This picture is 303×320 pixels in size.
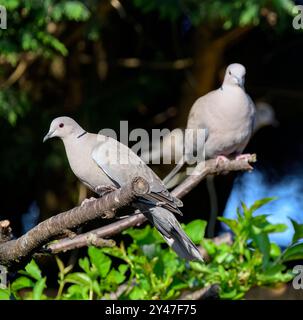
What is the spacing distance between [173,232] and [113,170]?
0.32 meters

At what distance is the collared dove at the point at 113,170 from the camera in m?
2.77

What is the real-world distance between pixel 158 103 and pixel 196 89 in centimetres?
50

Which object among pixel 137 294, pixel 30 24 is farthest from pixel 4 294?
pixel 30 24

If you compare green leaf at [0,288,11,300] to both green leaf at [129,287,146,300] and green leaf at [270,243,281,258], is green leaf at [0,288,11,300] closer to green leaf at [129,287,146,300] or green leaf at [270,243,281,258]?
green leaf at [129,287,146,300]

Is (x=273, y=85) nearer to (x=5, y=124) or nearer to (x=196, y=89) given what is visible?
(x=196, y=89)

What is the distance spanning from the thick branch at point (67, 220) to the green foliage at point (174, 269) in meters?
0.28

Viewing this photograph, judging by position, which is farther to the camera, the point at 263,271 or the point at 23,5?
the point at 23,5

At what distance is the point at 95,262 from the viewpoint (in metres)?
2.86

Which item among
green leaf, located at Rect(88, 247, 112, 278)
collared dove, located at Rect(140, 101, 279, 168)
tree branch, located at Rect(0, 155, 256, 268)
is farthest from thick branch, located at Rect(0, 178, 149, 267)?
collared dove, located at Rect(140, 101, 279, 168)

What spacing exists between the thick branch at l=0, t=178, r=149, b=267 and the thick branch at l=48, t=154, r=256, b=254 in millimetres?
270

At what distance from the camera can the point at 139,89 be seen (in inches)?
204
